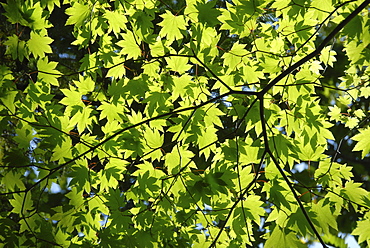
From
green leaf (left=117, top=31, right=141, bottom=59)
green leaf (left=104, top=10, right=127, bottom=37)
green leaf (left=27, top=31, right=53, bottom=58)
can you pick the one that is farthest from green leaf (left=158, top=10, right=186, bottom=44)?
green leaf (left=27, top=31, right=53, bottom=58)

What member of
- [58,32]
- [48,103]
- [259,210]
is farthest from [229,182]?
[58,32]

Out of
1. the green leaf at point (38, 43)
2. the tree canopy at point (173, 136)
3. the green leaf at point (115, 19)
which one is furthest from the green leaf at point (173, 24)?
the green leaf at point (38, 43)

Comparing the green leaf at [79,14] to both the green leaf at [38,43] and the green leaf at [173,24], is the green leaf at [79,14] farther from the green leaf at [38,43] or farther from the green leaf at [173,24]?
the green leaf at [173,24]

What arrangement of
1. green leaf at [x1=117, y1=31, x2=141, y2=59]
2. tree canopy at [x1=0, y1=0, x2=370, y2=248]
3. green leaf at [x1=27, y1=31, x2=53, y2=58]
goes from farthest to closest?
green leaf at [x1=117, y1=31, x2=141, y2=59] → green leaf at [x1=27, y1=31, x2=53, y2=58] → tree canopy at [x1=0, y1=0, x2=370, y2=248]

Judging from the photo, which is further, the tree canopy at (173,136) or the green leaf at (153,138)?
the green leaf at (153,138)

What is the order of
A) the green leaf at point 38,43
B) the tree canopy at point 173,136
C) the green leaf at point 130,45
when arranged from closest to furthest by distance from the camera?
the tree canopy at point 173,136, the green leaf at point 38,43, the green leaf at point 130,45

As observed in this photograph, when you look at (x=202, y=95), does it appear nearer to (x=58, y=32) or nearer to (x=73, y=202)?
(x=73, y=202)

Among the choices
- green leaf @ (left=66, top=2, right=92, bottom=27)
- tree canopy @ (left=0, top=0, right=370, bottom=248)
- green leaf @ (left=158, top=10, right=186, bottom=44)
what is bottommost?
tree canopy @ (left=0, top=0, right=370, bottom=248)

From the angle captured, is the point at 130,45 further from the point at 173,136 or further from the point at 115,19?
the point at 173,136

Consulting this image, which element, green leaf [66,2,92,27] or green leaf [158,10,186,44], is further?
green leaf [66,2,92,27]

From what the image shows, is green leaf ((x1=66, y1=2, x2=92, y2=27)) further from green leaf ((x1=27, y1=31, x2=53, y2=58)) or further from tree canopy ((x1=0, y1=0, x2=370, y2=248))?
green leaf ((x1=27, y1=31, x2=53, y2=58))

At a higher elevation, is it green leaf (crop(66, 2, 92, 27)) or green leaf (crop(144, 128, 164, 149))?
green leaf (crop(66, 2, 92, 27))

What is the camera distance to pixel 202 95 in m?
2.47

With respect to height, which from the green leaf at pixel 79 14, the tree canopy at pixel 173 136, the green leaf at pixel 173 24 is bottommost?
the tree canopy at pixel 173 136
